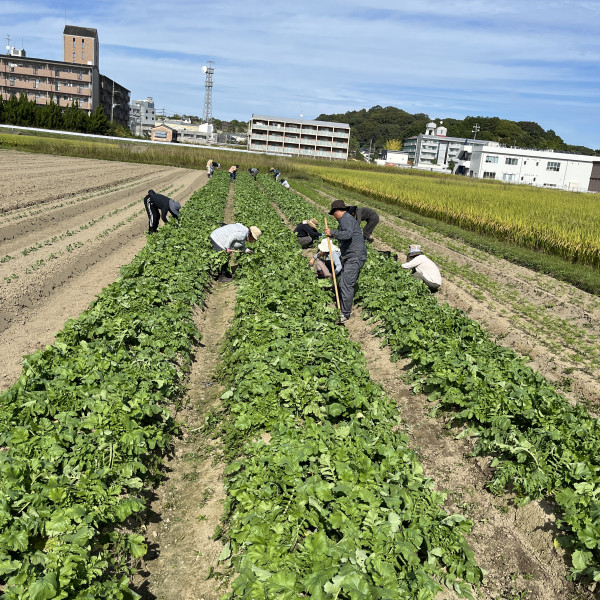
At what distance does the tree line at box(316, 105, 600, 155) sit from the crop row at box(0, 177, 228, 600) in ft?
435

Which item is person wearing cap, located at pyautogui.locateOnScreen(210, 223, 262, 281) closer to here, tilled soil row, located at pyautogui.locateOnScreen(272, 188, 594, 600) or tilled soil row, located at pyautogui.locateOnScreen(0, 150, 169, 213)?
tilled soil row, located at pyautogui.locateOnScreen(272, 188, 594, 600)

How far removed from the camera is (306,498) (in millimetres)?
3750

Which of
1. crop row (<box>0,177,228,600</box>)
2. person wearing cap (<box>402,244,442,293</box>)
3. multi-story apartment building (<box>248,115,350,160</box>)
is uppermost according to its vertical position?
multi-story apartment building (<box>248,115,350,160</box>)

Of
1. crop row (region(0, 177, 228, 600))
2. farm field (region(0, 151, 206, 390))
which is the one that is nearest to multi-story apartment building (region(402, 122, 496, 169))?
farm field (region(0, 151, 206, 390))

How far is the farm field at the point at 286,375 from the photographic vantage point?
13.1 ft

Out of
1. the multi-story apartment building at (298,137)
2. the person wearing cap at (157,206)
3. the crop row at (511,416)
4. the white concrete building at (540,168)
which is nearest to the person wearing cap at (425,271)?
the crop row at (511,416)

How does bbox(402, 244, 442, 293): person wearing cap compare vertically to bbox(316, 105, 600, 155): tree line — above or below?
below

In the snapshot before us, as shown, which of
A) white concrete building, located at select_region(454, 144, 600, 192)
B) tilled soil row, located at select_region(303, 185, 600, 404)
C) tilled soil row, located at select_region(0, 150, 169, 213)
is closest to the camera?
tilled soil row, located at select_region(303, 185, 600, 404)

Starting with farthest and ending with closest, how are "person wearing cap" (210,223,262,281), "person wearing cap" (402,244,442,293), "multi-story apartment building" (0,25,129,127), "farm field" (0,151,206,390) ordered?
"multi-story apartment building" (0,25,129,127) → "person wearing cap" (402,244,442,293) → "person wearing cap" (210,223,262,281) → "farm field" (0,151,206,390)

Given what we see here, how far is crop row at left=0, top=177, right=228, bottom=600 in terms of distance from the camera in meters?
3.14

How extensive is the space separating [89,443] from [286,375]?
2210mm

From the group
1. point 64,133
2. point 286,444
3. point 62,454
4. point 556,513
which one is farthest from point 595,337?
point 64,133

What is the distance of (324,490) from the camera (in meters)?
3.77

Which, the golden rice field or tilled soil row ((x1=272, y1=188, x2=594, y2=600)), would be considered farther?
the golden rice field
